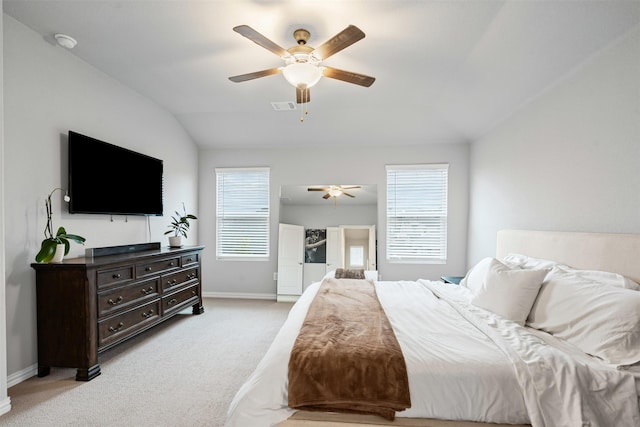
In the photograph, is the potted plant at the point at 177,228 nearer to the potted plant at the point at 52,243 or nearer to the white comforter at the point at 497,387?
the potted plant at the point at 52,243

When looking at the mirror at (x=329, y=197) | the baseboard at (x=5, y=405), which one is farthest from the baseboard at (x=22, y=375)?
the mirror at (x=329, y=197)

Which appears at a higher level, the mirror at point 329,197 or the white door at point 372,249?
the mirror at point 329,197

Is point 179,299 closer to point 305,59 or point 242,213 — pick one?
point 242,213

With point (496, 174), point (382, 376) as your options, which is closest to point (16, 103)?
point (382, 376)

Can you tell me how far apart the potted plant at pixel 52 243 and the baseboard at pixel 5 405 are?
0.94 meters

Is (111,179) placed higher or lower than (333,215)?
higher

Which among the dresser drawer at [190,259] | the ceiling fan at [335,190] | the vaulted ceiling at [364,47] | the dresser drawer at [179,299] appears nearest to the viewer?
the vaulted ceiling at [364,47]

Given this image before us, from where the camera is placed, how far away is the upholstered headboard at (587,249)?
1.90 m

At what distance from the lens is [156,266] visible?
3.29 metres

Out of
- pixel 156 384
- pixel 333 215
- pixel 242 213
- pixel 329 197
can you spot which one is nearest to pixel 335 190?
pixel 329 197

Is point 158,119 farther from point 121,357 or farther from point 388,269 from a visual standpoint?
point 388,269

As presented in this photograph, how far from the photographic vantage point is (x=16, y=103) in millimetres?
2414

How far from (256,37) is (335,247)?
327cm

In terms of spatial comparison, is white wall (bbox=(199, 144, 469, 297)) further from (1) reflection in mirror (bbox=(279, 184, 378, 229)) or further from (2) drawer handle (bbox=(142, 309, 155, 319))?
(2) drawer handle (bbox=(142, 309, 155, 319))
